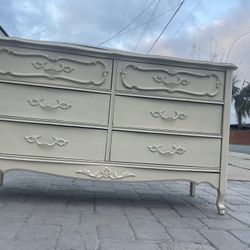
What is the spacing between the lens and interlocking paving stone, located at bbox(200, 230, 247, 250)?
2568 millimetres

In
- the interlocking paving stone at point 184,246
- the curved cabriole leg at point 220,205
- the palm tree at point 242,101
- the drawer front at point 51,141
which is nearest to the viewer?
the interlocking paving stone at point 184,246

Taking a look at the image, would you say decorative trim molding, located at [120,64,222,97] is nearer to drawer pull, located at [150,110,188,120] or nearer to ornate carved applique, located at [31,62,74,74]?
drawer pull, located at [150,110,188,120]

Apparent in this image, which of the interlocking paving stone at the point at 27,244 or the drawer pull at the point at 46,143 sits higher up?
the drawer pull at the point at 46,143

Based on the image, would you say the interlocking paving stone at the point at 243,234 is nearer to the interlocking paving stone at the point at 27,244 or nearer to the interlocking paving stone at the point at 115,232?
the interlocking paving stone at the point at 115,232

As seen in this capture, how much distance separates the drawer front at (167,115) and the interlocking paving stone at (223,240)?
2.99 feet

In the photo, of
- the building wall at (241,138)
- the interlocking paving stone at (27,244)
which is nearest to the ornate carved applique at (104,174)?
the interlocking paving stone at (27,244)

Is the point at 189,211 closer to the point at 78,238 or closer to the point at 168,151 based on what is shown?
the point at 168,151

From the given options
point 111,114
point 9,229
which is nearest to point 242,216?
point 111,114

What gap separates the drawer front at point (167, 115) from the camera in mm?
3402

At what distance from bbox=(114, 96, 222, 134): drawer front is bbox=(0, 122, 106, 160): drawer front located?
24 cm

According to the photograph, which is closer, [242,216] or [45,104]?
[45,104]

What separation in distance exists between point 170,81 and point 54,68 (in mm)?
919

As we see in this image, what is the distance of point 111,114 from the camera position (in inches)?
133

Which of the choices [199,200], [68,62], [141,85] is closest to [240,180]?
[199,200]
